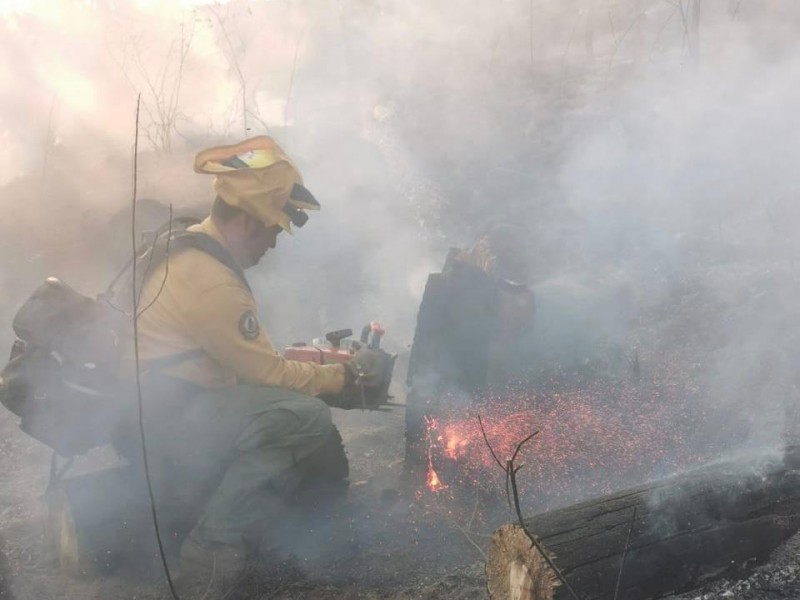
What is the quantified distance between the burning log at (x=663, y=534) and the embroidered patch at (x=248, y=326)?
1.45 metres

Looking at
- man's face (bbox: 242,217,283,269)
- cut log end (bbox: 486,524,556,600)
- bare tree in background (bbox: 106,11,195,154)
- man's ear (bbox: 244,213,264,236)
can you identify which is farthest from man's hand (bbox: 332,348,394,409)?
bare tree in background (bbox: 106,11,195,154)

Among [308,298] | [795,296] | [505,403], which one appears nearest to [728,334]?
[795,296]

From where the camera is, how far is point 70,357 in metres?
2.87

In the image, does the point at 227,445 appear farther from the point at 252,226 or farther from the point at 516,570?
the point at 516,570

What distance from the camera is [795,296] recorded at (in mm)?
4309

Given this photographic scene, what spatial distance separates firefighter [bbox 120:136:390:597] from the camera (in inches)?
114

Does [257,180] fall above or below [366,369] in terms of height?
above

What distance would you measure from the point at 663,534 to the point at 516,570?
0.57m

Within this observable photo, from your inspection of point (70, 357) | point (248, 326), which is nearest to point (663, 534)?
point (248, 326)

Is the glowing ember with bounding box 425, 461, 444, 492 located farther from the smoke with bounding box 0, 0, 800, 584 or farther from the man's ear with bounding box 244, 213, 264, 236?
the man's ear with bounding box 244, 213, 264, 236

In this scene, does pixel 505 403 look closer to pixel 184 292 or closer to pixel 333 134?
pixel 184 292

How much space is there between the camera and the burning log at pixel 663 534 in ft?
7.03

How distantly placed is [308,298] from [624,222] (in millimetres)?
3172

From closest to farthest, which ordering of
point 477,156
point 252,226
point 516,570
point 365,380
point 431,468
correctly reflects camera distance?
point 516,570 < point 252,226 < point 365,380 < point 431,468 < point 477,156
